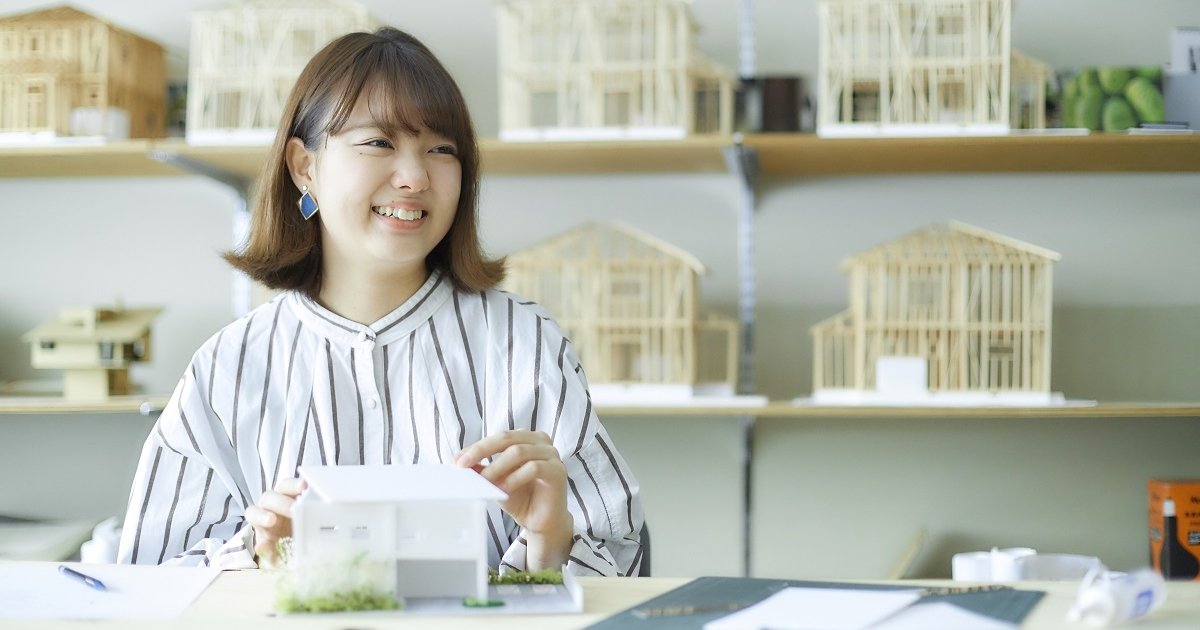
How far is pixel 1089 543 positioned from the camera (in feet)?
7.06

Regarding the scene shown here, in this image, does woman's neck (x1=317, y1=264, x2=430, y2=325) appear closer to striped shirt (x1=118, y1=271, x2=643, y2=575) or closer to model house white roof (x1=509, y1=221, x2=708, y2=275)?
striped shirt (x1=118, y1=271, x2=643, y2=575)

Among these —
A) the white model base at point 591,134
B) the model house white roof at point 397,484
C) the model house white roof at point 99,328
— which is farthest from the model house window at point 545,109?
the model house white roof at point 397,484

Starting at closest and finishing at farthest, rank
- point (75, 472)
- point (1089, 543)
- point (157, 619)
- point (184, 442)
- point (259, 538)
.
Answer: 1. point (157, 619)
2. point (259, 538)
3. point (184, 442)
4. point (1089, 543)
5. point (75, 472)

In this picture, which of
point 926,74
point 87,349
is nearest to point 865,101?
point 926,74

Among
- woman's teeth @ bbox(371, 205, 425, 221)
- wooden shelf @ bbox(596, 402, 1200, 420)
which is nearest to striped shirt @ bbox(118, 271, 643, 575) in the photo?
woman's teeth @ bbox(371, 205, 425, 221)

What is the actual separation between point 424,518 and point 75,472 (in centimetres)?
173

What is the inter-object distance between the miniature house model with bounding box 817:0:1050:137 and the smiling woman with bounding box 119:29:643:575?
866mm

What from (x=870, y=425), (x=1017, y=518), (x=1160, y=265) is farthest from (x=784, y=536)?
(x=1160, y=265)

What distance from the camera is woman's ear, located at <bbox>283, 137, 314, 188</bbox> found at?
1.31m

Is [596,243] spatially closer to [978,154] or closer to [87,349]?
[978,154]

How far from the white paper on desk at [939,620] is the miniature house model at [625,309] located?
1.15m

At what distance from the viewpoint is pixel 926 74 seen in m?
1.98

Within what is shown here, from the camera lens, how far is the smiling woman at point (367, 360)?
123cm

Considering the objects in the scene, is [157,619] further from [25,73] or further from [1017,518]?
[1017,518]
